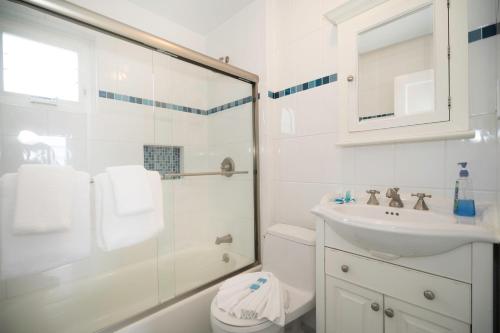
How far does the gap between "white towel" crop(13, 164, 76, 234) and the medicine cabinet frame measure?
1372 millimetres

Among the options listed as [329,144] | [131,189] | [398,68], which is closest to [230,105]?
[329,144]

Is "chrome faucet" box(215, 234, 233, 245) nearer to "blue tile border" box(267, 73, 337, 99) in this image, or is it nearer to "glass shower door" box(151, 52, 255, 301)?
"glass shower door" box(151, 52, 255, 301)

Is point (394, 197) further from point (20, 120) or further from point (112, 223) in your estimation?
point (20, 120)

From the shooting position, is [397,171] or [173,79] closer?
A: [397,171]

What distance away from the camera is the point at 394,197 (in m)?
1.02

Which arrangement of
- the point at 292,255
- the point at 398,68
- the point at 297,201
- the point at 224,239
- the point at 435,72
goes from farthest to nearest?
1. the point at 224,239
2. the point at 297,201
3. the point at 292,255
4. the point at 398,68
5. the point at 435,72

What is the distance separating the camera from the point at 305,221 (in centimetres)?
143

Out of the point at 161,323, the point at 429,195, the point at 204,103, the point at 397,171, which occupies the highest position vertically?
the point at 204,103

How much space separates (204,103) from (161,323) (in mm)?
1597

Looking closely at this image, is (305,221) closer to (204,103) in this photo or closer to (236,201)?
(236,201)

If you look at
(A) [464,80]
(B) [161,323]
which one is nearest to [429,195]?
(A) [464,80]

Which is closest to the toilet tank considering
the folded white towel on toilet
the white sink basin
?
the folded white towel on toilet

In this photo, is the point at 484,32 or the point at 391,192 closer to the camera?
the point at 484,32

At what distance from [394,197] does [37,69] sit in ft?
6.23
